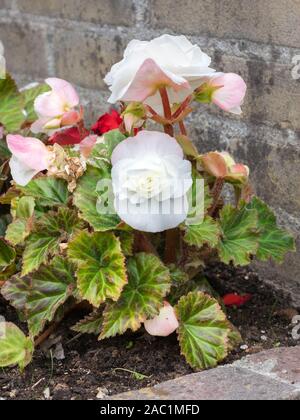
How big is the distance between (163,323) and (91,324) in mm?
156

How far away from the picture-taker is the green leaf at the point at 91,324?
175 centimetres

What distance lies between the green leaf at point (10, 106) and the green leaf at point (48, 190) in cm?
37

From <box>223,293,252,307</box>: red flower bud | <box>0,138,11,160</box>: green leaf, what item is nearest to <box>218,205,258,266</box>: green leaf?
<box>223,293,252,307</box>: red flower bud

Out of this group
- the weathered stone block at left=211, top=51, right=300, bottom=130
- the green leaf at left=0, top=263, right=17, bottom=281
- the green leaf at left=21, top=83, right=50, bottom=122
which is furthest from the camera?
the green leaf at left=21, top=83, right=50, bottom=122

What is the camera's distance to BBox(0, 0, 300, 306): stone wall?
2.00 m

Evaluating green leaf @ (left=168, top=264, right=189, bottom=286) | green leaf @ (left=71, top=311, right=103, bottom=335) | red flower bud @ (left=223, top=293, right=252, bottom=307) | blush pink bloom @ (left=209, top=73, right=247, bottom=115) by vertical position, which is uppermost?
blush pink bloom @ (left=209, top=73, right=247, bottom=115)

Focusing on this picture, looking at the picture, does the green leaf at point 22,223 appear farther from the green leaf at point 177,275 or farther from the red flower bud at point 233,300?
the red flower bud at point 233,300

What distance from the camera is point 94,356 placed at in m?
1.78

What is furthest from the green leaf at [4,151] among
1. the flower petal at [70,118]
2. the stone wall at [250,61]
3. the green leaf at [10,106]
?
the stone wall at [250,61]

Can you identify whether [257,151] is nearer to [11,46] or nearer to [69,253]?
[69,253]

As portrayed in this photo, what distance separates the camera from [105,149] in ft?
5.75

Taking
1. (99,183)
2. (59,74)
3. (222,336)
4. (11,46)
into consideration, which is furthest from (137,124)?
(11,46)

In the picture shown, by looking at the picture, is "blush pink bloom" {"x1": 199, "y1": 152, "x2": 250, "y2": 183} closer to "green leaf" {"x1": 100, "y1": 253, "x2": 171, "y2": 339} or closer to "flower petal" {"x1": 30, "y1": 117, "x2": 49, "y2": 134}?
"green leaf" {"x1": 100, "y1": 253, "x2": 171, "y2": 339}

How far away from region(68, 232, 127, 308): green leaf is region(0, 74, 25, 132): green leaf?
572mm
